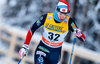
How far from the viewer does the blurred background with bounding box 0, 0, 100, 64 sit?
4.79 meters

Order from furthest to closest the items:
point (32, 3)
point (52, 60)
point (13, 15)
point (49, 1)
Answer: point (13, 15) → point (32, 3) → point (49, 1) → point (52, 60)

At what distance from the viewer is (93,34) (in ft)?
21.2

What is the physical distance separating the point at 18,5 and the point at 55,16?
17.0 feet

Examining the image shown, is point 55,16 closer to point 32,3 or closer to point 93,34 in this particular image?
point 93,34

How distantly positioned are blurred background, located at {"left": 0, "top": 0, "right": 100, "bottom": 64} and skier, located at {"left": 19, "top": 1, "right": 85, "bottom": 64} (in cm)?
102

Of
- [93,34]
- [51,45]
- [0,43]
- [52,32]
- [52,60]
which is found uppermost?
[52,32]

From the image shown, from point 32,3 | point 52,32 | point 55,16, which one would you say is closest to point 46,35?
point 52,32

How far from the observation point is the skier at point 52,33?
2628 millimetres

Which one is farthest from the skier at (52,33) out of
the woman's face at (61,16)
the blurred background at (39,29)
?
the blurred background at (39,29)

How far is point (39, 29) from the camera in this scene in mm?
6812

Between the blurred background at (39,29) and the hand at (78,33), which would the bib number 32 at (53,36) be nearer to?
the hand at (78,33)

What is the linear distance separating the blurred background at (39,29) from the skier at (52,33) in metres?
1.02

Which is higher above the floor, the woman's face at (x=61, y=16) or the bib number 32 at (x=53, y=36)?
the woman's face at (x=61, y=16)

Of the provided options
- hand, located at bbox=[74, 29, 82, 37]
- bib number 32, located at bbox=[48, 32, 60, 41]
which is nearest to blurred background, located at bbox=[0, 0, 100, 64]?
hand, located at bbox=[74, 29, 82, 37]
